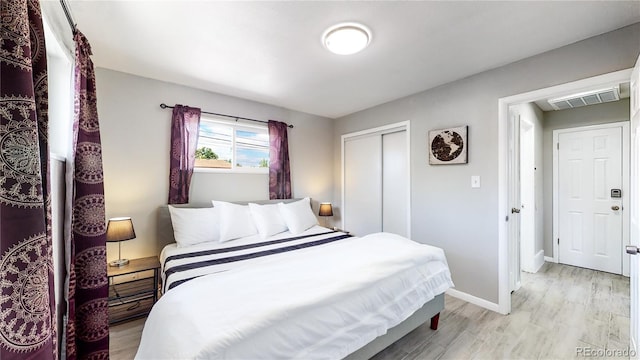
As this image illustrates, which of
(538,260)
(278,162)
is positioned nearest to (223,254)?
(278,162)

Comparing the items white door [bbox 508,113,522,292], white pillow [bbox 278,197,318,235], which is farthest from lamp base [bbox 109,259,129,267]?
white door [bbox 508,113,522,292]

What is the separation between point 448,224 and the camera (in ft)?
9.06

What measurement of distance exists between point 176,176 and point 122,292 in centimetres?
124

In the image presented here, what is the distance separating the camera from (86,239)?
144cm

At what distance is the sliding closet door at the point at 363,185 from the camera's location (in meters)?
3.71

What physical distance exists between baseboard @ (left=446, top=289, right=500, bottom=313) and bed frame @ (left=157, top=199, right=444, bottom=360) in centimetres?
76

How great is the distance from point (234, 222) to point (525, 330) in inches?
112

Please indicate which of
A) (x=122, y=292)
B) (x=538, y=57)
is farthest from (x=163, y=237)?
(x=538, y=57)

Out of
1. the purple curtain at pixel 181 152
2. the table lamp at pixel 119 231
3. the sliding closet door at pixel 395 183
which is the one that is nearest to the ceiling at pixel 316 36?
the purple curtain at pixel 181 152

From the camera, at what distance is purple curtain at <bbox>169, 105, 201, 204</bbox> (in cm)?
277

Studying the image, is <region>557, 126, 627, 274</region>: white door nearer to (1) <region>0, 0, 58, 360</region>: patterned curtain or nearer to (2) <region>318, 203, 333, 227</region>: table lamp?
(2) <region>318, 203, 333, 227</region>: table lamp

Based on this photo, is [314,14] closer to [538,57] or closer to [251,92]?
[251,92]

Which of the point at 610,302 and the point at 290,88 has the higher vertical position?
the point at 290,88

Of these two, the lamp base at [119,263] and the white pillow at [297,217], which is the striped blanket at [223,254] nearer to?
the white pillow at [297,217]
